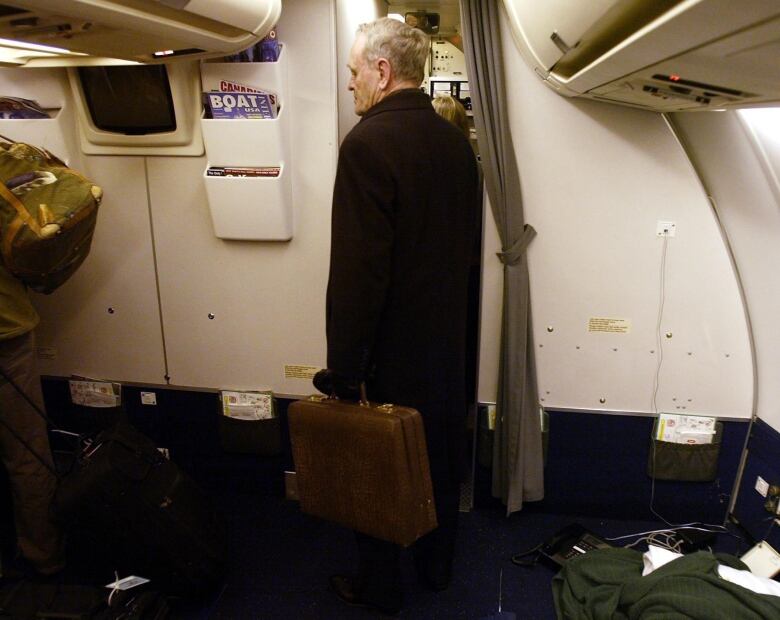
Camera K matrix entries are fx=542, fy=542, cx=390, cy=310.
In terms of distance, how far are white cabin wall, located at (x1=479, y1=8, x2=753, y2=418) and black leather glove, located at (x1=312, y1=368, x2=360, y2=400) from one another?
965mm

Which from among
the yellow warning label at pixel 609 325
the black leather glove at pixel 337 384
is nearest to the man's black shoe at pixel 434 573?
the black leather glove at pixel 337 384

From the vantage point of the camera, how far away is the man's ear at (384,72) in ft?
5.75

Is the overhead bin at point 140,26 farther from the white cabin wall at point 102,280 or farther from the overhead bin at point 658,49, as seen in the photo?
the overhead bin at point 658,49

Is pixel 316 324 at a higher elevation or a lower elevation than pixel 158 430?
higher

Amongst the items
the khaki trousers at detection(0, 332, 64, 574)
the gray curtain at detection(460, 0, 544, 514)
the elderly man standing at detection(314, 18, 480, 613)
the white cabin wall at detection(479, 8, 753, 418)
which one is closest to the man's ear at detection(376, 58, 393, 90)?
the elderly man standing at detection(314, 18, 480, 613)

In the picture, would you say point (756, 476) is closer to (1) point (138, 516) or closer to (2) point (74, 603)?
(1) point (138, 516)

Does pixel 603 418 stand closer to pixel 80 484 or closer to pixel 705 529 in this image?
pixel 705 529

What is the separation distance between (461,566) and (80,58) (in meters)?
2.78

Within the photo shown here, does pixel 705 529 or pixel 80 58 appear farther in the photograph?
pixel 705 529

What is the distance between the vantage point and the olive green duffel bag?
6.53 feet

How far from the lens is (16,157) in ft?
6.95

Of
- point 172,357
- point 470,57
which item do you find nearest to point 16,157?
point 172,357

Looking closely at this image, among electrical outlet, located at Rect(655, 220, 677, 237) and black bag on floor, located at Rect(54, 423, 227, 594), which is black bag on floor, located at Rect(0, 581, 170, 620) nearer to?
black bag on floor, located at Rect(54, 423, 227, 594)

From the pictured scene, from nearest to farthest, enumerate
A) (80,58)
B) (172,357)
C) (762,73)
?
(762,73) → (80,58) → (172,357)
